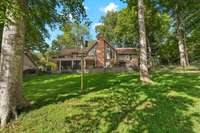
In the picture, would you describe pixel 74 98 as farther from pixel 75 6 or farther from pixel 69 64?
pixel 69 64

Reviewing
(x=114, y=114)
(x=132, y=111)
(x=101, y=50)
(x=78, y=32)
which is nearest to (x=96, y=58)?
(x=101, y=50)

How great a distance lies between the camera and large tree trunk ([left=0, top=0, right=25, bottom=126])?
→ 26.5 ft

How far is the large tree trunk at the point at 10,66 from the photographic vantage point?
26.5 feet

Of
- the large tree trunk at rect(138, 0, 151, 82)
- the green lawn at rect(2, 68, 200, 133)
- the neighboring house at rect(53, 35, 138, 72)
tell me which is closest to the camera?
the green lawn at rect(2, 68, 200, 133)

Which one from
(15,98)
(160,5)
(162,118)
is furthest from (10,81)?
(160,5)

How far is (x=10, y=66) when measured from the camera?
8320 mm

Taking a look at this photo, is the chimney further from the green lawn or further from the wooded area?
the green lawn

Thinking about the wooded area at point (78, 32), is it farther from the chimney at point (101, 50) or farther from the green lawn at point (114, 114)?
the chimney at point (101, 50)

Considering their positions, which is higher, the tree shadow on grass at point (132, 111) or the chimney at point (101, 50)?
the chimney at point (101, 50)

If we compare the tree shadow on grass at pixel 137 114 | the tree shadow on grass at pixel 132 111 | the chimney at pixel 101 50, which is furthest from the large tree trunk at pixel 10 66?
the chimney at pixel 101 50

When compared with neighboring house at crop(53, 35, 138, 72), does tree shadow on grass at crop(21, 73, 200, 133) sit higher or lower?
lower

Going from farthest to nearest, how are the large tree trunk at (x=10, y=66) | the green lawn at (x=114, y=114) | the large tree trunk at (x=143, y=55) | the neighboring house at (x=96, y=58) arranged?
the neighboring house at (x=96, y=58) < the large tree trunk at (x=143, y=55) < the large tree trunk at (x=10, y=66) < the green lawn at (x=114, y=114)

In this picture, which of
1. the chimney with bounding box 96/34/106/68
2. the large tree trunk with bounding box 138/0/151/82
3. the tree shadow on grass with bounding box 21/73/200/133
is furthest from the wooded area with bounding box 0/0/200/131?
the chimney with bounding box 96/34/106/68

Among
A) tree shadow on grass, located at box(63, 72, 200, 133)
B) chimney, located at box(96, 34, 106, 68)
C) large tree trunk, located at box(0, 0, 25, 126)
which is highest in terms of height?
chimney, located at box(96, 34, 106, 68)
